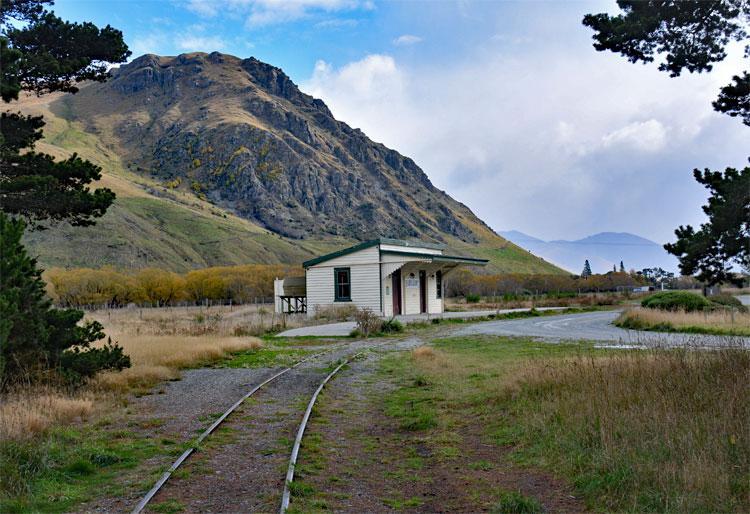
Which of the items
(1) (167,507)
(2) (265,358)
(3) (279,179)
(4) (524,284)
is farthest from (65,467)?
(3) (279,179)

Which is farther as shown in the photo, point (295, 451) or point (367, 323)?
point (367, 323)

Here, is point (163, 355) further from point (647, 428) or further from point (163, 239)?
point (163, 239)

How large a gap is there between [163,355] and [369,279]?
19.0 m

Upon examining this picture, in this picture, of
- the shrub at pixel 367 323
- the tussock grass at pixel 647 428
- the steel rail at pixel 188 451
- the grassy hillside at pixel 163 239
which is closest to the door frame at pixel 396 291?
the shrub at pixel 367 323

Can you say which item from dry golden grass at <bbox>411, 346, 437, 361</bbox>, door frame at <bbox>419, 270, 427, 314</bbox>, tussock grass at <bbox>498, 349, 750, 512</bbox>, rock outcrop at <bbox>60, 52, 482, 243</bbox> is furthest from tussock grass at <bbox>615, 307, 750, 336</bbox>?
rock outcrop at <bbox>60, 52, 482, 243</bbox>

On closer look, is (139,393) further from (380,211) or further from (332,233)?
(380,211)

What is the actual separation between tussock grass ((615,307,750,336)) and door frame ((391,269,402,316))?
12687 mm

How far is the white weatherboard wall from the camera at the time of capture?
114 ft

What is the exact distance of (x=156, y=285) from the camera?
59.8 meters

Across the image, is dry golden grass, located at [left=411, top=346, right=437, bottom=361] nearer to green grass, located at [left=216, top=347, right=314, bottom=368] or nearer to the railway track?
the railway track

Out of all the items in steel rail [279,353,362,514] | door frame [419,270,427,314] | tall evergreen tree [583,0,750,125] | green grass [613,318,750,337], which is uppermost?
tall evergreen tree [583,0,750,125]

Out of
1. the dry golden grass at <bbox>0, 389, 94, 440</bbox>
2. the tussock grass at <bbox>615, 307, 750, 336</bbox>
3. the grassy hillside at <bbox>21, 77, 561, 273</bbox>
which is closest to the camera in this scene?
the dry golden grass at <bbox>0, 389, 94, 440</bbox>

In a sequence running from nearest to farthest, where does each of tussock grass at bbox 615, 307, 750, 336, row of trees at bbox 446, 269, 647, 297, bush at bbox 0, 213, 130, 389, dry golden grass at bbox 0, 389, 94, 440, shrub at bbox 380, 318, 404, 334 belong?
dry golden grass at bbox 0, 389, 94, 440
bush at bbox 0, 213, 130, 389
tussock grass at bbox 615, 307, 750, 336
shrub at bbox 380, 318, 404, 334
row of trees at bbox 446, 269, 647, 297

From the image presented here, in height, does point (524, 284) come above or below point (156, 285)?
below
